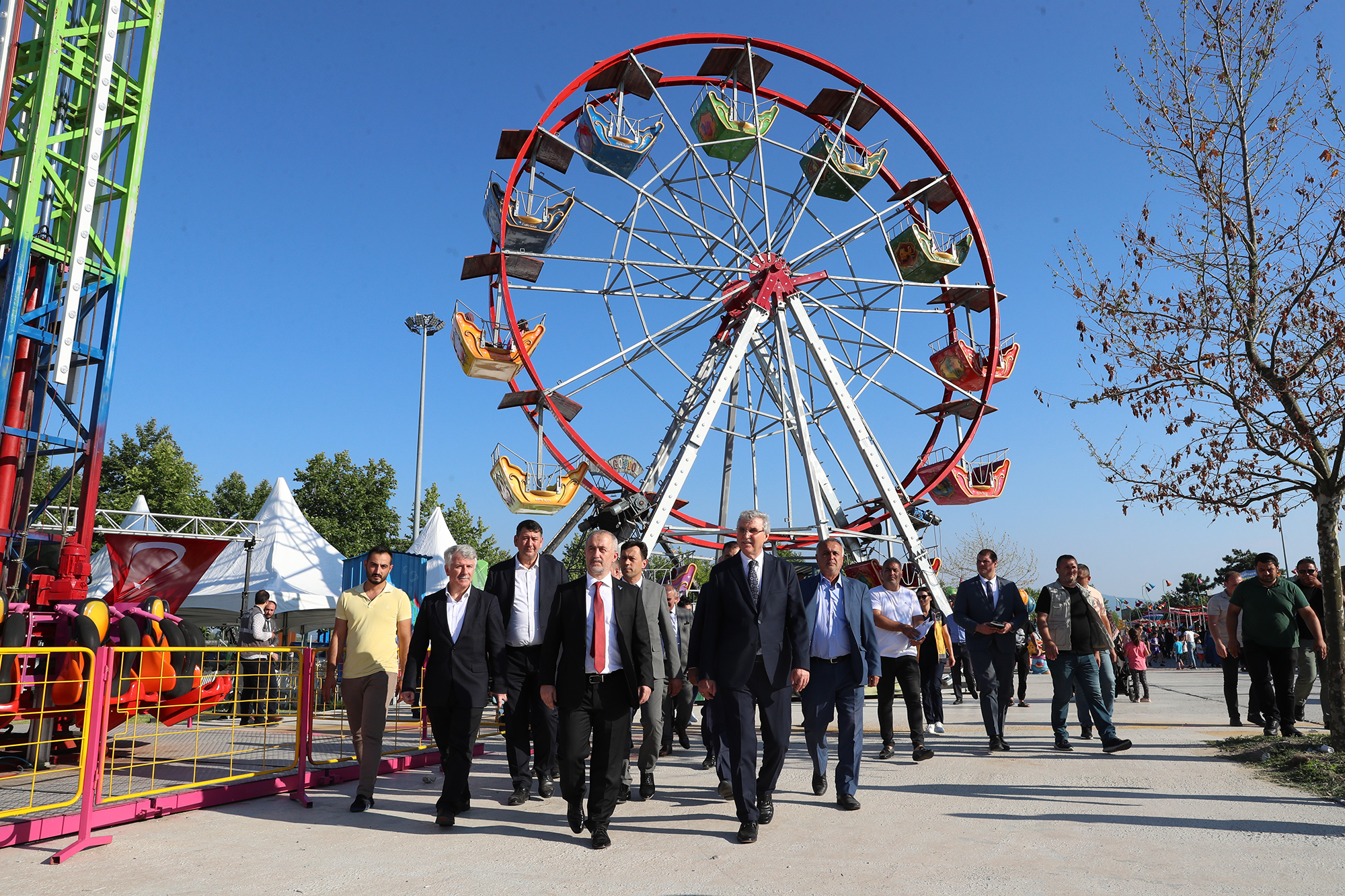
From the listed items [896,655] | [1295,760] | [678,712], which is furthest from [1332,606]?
[678,712]

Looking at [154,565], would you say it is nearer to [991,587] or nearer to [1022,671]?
[1022,671]

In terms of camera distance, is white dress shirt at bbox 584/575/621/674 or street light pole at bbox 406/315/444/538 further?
street light pole at bbox 406/315/444/538

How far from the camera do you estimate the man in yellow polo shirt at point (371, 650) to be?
597 cm

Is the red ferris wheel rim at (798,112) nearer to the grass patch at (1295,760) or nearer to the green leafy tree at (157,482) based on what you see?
the grass patch at (1295,760)

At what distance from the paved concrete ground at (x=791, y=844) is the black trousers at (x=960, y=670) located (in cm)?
709

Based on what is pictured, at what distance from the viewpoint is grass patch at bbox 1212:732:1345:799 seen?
6.02 meters

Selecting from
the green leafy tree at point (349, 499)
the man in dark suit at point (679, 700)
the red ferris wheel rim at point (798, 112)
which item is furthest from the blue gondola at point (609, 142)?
the green leafy tree at point (349, 499)

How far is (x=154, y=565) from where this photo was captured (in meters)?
18.5

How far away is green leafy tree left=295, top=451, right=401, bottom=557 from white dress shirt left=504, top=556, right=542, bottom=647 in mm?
39772

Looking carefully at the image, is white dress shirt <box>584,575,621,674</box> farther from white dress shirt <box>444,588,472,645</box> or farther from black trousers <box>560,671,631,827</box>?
white dress shirt <box>444,588,472,645</box>

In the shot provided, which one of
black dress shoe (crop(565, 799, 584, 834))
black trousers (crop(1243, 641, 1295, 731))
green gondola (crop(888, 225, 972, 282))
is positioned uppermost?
green gondola (crop(888, 225, 972, 282))

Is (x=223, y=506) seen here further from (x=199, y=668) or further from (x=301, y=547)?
(x=199, y=668)

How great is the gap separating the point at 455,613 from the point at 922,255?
14812 mm

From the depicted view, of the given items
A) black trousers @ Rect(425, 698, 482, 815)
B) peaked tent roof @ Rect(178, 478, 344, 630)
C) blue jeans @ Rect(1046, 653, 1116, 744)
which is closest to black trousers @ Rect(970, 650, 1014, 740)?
blue jeans @ Rect(1046, 653, 1116, 744)
